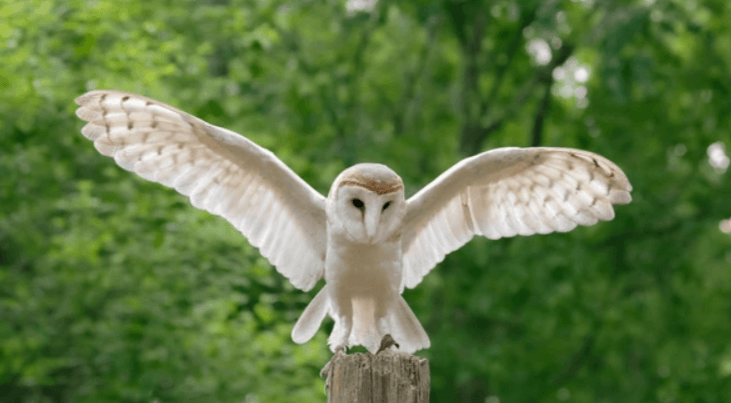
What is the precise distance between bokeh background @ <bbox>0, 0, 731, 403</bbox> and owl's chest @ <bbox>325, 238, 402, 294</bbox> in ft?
8.72

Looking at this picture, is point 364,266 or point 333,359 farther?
point 364,266

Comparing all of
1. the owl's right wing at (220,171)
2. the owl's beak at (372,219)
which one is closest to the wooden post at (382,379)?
the owl's beak at (372,219)

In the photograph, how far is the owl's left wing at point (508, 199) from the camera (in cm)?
313

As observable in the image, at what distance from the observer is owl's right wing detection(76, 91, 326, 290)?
2988 millimetres

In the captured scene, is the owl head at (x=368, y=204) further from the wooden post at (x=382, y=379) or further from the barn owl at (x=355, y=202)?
the wooden post at (x=382, y=379)

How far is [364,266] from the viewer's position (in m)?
2.92

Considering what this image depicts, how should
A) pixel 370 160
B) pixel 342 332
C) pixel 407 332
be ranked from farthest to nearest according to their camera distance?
1. pixel 370 160
2. pixel 407 332
3. pixel 342 332

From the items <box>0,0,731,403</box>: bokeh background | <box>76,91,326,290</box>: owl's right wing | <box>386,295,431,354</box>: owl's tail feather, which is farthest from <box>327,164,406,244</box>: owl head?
<box>0,0,731,403</box>: bokeh background

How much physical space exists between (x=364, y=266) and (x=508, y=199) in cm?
83

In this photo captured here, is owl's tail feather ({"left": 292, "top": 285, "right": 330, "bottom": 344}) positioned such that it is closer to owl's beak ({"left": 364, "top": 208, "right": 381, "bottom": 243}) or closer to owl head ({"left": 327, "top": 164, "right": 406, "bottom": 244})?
owl head ({"left": 327, "top": 164, "right": 406, "bottom": 244})

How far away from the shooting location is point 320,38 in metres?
9.52

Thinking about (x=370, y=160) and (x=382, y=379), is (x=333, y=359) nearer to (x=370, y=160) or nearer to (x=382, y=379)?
(x=382, y=379)

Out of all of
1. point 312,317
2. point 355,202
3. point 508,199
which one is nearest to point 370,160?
point 508,199

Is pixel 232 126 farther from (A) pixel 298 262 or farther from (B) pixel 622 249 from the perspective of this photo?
(B) pixel 622 249
